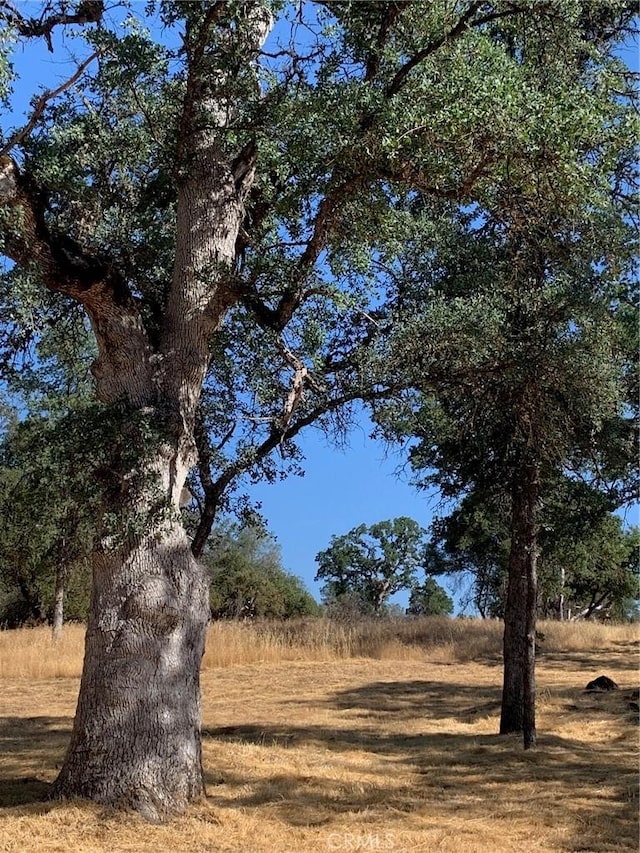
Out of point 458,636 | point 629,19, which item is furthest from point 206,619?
point 458,636

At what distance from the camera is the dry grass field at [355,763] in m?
5.39

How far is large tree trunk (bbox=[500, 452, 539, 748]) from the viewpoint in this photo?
925 cm

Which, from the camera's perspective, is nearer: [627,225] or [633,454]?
[627,225]

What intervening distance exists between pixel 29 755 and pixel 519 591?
577cm

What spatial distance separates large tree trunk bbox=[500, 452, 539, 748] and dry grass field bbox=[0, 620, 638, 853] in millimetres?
431

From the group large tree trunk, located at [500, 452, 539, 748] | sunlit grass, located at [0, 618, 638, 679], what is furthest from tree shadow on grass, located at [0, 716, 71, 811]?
sunlit grass, located at [0, 618, 638, 679]

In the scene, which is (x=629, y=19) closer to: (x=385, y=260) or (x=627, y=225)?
(x=627, y=225)

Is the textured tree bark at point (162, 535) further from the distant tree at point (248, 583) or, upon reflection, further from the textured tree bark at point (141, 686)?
the distant tree at point (248, 583)

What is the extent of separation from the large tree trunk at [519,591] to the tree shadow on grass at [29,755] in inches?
198

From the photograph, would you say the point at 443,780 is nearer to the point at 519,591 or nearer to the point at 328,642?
the point at 519,591

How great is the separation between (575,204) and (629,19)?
4.03m

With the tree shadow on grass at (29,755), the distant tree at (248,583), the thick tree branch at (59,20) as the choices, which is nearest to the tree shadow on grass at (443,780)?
the tree shadow on grass at (29,755)

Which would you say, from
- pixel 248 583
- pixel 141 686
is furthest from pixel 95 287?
pixel 248 583

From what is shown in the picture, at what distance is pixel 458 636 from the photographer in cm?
2209
